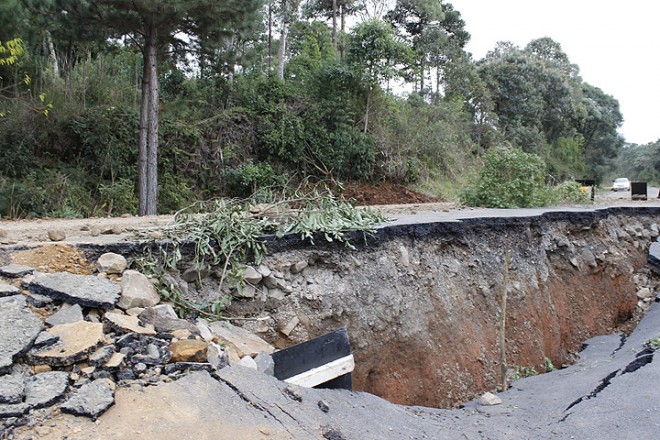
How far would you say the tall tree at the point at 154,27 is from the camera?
927 centimetres

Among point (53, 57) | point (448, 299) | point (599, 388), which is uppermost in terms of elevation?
point (53, 57)

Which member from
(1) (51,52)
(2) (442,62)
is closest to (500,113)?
(2) (442,62)

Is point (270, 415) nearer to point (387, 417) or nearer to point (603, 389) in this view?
point (387, 417)

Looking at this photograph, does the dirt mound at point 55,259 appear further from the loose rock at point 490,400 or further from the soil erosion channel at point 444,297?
the loose rock at point 490,400

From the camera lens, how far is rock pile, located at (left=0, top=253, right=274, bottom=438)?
2.29 metres

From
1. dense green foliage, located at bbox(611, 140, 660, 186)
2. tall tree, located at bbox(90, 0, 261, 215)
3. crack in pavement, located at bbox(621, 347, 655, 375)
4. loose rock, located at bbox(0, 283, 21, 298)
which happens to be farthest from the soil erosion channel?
dense green foliage, located at bbox(611, 140, 660, 186)

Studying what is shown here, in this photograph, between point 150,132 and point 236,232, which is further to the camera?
point 150,132

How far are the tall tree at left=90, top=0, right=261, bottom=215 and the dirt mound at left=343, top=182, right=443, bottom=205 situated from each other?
5.61 meters

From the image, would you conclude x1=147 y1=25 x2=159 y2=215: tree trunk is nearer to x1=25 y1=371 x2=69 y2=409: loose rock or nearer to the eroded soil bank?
the eroded soil bank

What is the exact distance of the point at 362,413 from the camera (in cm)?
321

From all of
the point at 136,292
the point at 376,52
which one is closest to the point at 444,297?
the point at 136,292

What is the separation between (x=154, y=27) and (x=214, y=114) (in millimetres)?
4163

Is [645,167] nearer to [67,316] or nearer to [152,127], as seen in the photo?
[152,127]

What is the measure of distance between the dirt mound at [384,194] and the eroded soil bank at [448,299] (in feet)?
21.4
